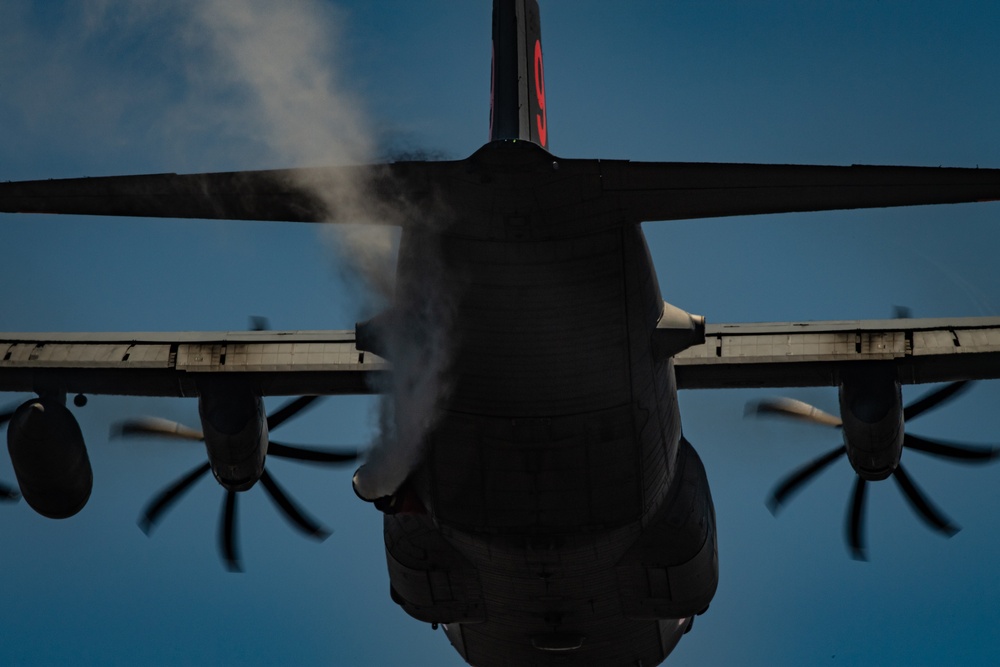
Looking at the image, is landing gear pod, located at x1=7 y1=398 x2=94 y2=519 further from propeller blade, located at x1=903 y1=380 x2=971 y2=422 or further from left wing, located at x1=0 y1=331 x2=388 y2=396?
propeller blade, located at x1=903 y1=380 x2=971 y2=422

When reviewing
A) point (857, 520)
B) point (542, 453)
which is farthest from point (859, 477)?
point (542, 453)

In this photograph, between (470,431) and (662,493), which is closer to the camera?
(470,431)

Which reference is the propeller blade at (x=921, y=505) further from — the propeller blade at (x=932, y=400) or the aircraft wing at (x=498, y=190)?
the aircraft wing at (x=498, y=190)

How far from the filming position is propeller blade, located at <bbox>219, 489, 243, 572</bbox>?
894 inches

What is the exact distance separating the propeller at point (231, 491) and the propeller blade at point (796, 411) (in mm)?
6245

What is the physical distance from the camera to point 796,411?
845 inches

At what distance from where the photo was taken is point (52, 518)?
2084cm

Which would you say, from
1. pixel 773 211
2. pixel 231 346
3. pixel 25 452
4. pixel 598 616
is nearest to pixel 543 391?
pixel 773 211

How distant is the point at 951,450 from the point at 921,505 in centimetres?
94

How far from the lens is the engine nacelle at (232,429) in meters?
20.6

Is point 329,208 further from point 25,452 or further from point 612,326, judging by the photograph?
point 25,452

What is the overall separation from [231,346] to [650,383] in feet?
22.0

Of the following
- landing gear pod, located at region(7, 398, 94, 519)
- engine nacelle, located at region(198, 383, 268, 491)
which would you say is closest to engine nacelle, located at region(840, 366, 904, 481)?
engine nacelle, located at region(198, 383, 268, 491)

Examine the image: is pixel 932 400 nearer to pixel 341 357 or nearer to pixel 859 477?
pixel 859 477
